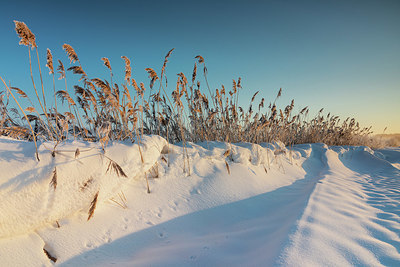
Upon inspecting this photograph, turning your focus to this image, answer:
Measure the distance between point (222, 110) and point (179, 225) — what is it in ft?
7.24

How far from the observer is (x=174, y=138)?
A: 3502 millimetres

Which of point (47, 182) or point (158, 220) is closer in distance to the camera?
point (47, 182)

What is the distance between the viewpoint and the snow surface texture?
3.23ft

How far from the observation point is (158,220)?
4.71 ft

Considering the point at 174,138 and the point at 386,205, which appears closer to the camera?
the point at 386,205

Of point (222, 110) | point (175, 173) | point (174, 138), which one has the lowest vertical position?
point (175, 173)

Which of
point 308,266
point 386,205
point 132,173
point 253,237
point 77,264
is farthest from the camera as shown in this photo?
point 386,205

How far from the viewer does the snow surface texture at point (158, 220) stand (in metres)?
0.99

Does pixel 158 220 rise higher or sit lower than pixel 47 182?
lower

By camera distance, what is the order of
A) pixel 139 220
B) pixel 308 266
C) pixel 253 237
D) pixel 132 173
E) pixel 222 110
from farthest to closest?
pixel 222 110 < pixel 132 173 < pixel 139 220 < pixel 253 237 < pixel 308 266

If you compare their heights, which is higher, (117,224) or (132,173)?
(132,173)

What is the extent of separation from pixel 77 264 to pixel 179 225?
675mm

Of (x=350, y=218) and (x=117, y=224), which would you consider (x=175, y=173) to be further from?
(x=350, y=218)

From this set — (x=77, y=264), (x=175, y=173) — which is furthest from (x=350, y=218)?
(x=77, y=264)
